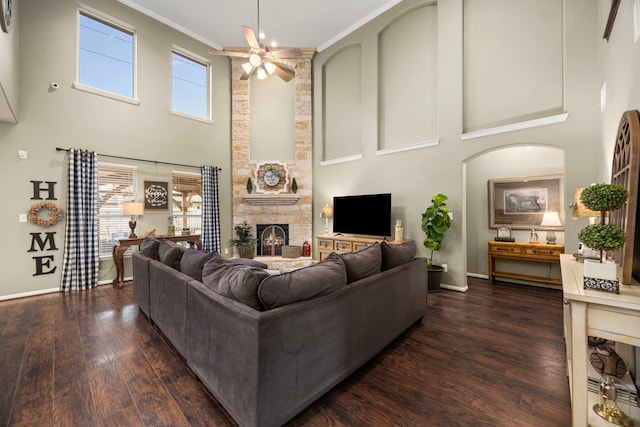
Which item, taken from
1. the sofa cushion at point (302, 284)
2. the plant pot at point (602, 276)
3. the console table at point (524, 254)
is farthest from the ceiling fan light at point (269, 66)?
the console table at point (524, 254)

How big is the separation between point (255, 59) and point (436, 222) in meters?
3.76

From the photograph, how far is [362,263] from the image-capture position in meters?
2.24

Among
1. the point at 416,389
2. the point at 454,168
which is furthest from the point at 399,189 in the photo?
the point at 416,389

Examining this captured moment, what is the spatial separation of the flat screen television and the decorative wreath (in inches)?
191

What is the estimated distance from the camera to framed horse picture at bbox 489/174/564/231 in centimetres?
455

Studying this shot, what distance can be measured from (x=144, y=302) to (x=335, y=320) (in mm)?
2422

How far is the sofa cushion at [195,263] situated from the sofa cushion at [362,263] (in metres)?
1.12

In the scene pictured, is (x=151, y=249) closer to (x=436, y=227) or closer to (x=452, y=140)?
(x=436, y=227)

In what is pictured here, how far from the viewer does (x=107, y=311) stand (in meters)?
3.37

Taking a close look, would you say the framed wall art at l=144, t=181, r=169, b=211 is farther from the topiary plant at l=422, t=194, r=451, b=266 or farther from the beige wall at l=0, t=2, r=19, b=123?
the topiary plant at l=422, t=194, r=451, b=266

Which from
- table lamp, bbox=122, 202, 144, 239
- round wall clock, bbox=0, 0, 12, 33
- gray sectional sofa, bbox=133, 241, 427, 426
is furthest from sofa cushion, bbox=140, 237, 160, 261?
round wall clock, bbox=0, 0, 12, 33

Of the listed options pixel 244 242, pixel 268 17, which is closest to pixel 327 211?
pixel 244 242

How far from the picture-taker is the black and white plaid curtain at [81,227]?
168 inches

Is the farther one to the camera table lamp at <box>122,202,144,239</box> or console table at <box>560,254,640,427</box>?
table lamp at <box>122,202,144,239</box>
